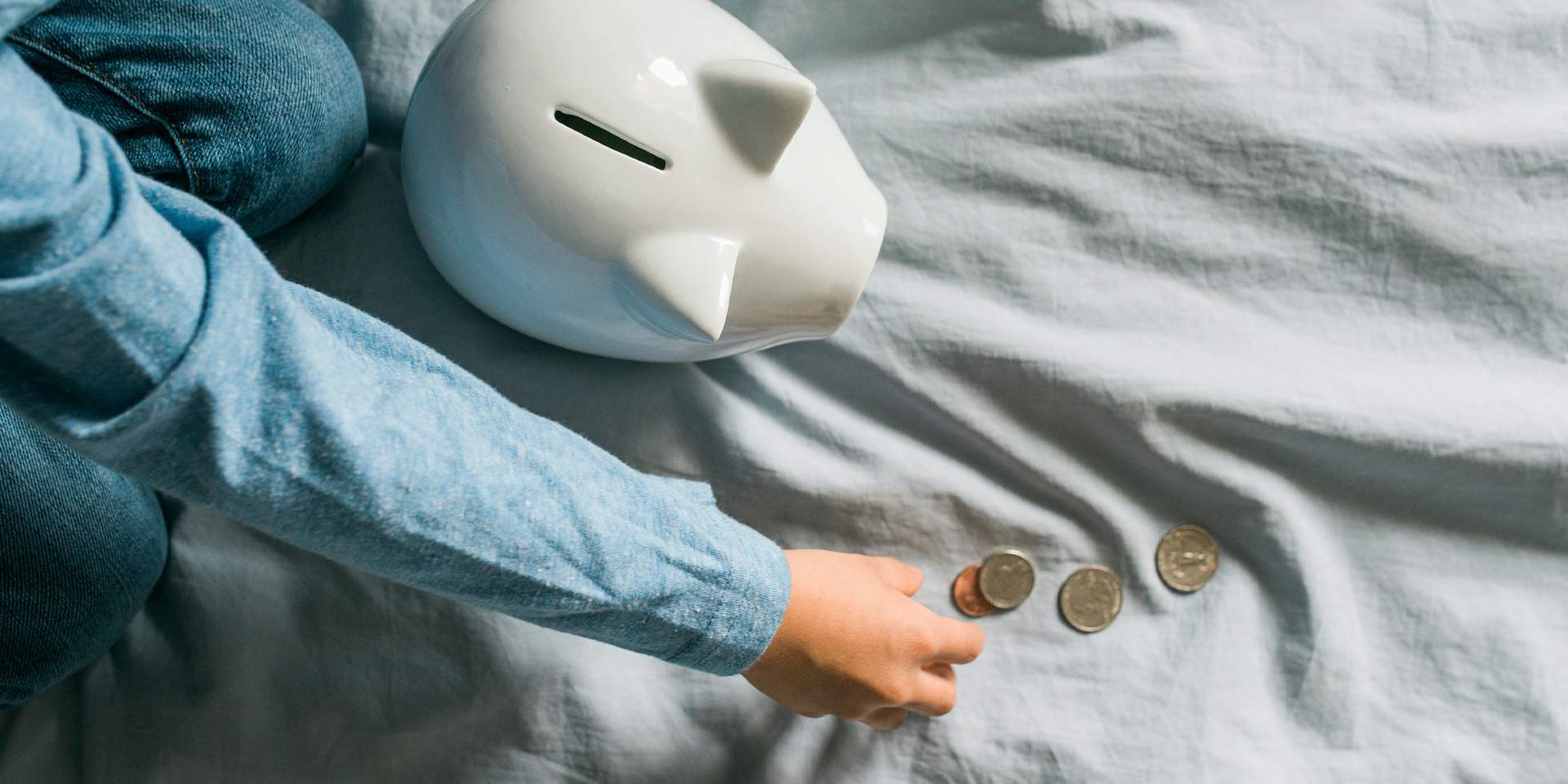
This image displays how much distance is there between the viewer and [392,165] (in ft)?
2.24

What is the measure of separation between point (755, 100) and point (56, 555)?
0.45m

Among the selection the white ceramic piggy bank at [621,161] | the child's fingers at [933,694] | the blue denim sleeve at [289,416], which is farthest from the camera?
the child's fingers at [933,694]

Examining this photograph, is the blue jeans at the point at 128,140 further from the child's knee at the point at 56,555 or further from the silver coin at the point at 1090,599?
the silver coin at the point at 1090,599

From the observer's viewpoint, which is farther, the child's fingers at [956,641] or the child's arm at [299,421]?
the child's fingers at [956,641]

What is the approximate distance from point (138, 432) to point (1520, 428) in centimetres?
73

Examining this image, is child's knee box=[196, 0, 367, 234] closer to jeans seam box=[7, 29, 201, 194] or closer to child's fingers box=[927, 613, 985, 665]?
jeans seam box=[7, 29, 201, 194]

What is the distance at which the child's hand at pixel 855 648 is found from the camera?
0.56 m

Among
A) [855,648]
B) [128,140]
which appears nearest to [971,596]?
[855,648]

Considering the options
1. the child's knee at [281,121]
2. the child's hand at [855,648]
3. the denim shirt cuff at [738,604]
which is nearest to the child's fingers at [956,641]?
the child's hand at [855,648]

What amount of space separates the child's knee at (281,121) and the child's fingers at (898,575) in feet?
1.33

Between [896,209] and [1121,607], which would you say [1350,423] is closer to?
[1121,607]

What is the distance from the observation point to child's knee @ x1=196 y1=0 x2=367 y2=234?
22.1 inches

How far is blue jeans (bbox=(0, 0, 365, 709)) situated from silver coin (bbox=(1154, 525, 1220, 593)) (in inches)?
22.5

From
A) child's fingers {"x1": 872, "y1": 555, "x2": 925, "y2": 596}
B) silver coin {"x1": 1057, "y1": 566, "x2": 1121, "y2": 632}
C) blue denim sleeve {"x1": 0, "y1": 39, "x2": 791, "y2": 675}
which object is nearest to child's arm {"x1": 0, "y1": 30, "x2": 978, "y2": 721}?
blue denim sleeve {"x1": 0, "y1": 39, "x2": 791, "y2": 675}
